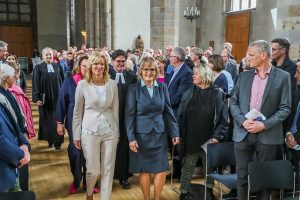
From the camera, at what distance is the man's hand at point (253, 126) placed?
2945 millimetres

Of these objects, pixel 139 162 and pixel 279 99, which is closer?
pixel 279 99

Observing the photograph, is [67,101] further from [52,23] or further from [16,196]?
[52,23]

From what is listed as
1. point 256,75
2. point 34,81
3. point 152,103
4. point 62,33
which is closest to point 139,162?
point 152,103

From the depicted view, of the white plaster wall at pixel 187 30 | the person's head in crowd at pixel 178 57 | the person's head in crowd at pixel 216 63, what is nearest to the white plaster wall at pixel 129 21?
the white plaster wall at pixel 187 30

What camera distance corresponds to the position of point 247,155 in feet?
10.3

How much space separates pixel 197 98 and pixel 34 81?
11.0 feet

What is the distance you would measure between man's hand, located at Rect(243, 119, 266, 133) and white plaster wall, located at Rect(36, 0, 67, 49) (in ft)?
66.4

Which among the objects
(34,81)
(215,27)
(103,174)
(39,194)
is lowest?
(39,194)

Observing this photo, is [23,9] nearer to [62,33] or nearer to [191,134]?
[62,33]

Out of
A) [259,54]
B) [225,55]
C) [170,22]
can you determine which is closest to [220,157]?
[259,54]

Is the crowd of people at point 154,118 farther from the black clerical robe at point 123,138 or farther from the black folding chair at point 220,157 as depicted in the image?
the black folding chair at point 220,157

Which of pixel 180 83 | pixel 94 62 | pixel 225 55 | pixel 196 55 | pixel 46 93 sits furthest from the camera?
pixel 225 55

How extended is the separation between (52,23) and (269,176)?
20737 mm

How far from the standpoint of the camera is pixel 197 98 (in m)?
3.83
